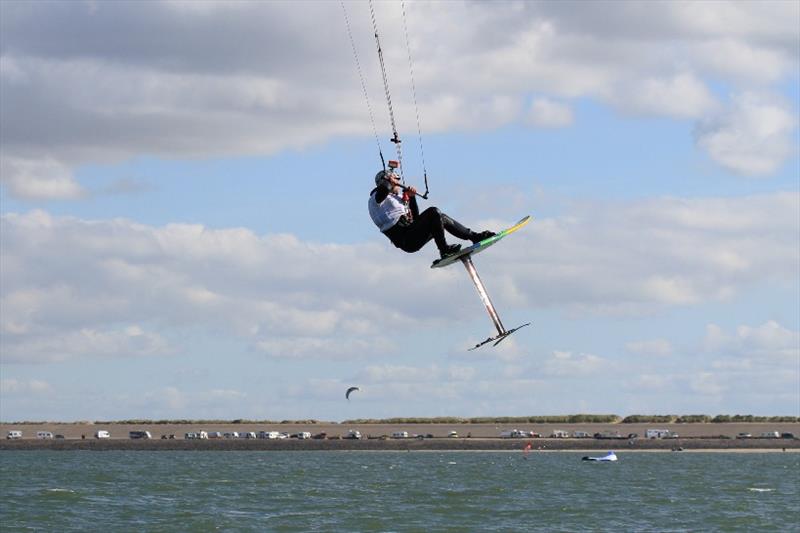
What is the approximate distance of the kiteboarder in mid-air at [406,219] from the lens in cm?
3250

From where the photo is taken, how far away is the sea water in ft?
254

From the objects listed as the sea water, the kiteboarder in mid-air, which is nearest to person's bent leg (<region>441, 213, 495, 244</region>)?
the kiteboarder in mid-air

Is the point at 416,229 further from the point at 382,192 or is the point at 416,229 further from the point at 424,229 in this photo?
the point at 382,192

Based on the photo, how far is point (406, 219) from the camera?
1291 inches

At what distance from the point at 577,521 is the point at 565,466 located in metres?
76.5

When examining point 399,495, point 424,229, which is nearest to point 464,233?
point 424,229

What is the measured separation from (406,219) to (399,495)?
68.5m

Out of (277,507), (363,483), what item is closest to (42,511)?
(277,507)

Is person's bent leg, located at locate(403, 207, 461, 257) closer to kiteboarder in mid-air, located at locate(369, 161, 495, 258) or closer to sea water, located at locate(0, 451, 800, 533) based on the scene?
kiteboarder in mid-air, located at locate(369, 161, 495, 258)

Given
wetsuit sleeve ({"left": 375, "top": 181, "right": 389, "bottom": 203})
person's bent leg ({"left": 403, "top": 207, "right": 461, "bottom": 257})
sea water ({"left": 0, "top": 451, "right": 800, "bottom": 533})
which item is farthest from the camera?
sea water ({"left": 0, "top": 451, "right": 800, "bottom": 533})

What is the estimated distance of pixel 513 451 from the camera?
19662cm

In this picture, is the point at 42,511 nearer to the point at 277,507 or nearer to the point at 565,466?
the point at 277,507

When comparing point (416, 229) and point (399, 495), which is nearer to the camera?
point (416, 229)

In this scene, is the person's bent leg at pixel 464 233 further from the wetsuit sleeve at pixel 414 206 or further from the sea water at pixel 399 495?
the sea water at pixel 399 495
